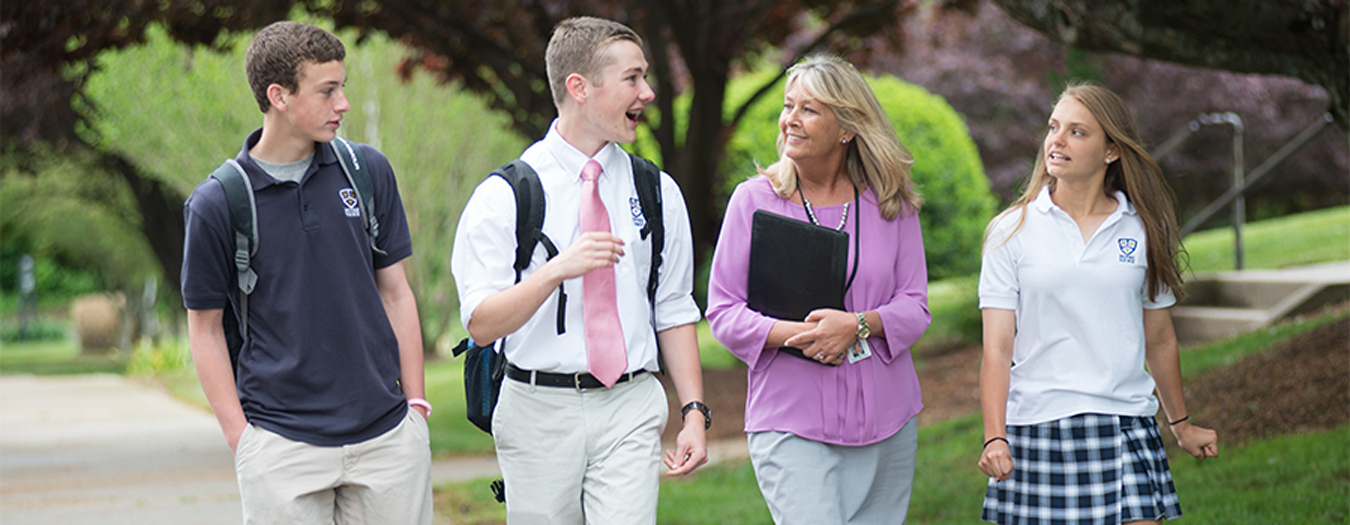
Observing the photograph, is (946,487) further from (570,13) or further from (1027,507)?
(570,13)

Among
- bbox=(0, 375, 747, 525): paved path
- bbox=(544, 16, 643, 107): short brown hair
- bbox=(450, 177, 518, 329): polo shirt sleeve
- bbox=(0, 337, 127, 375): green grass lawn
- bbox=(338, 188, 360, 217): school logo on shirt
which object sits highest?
bbox=(544, 16, 643, 107): short brown hair

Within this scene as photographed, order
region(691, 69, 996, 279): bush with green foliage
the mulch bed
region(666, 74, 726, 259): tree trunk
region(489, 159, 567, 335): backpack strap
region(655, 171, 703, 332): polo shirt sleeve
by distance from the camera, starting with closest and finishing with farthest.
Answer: region(489, 159, 567, 335): backpack strap, region(655, 171, 703, 332): polo shirt sleeve, the mulch bed, region(666, 74, 726, 259): tree trunk, region(691, 69, 996, 279): bush with green foliage

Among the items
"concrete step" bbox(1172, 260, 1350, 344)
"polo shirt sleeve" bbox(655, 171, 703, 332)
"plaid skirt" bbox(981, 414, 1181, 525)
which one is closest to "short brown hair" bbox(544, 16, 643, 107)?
"polo shirt sleeve" bbox(655, 171, 703, 332)

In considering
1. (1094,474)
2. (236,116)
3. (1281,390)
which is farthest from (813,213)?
(236,116)

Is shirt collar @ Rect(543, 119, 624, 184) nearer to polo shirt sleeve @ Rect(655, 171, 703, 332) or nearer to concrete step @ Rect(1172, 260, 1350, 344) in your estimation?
polo shirt sleeve @ Rect(655, 171, 703, 332)

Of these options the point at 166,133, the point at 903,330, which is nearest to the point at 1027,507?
the point at 903,330

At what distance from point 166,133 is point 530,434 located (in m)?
16.1

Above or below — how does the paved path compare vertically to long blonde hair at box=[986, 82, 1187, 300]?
below

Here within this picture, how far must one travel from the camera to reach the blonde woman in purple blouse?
137 inches

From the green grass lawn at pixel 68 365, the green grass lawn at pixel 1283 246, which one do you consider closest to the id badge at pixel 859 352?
the green grass lawn at pixel 1283 246

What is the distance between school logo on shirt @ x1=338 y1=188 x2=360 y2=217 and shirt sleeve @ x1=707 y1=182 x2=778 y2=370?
1.07 meters

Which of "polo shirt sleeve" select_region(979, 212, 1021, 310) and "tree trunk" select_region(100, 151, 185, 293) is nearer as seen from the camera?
"polo shirt sleeve" select_region(979, 212, 1021, 310)

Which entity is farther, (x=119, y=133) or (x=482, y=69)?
(x=119, y=133)

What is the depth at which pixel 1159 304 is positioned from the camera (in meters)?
3.66
